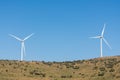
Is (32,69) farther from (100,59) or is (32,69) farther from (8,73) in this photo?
(100,59)

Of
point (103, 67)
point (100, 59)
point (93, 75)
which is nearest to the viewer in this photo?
point (93, 75)

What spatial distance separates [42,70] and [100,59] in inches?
858

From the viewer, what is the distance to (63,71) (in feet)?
343

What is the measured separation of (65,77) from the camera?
9469 cm

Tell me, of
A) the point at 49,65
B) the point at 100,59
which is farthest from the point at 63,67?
the point at 100,59

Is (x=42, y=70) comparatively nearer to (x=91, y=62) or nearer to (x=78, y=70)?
(x=78, y=70)

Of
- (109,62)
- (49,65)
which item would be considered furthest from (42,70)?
(109,62)

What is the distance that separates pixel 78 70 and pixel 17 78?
22069 millimetres

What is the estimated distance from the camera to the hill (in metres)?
90.5

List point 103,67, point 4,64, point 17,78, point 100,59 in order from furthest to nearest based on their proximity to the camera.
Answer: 1. point 100,59
2. point 4,64
3. point 103,67
4. point 17,78

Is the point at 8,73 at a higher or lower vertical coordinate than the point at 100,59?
lower

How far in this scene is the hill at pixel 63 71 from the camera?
9050 centimetres

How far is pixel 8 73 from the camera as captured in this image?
310ft

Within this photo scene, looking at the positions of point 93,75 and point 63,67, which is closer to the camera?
point 93,75
